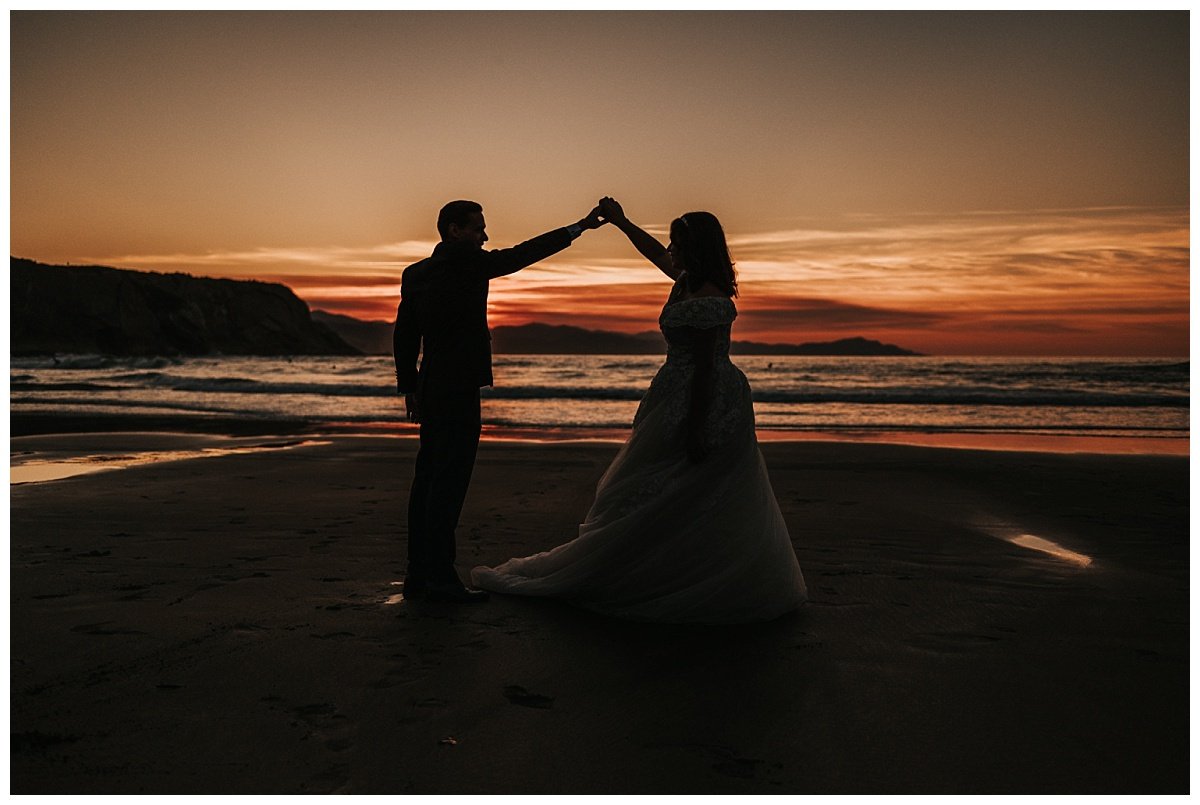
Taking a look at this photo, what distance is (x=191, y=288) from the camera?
3915 inches

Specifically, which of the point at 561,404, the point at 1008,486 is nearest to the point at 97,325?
the point at 561,404

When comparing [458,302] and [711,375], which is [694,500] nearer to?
[711,375]

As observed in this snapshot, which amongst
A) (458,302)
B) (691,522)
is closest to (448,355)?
(458,302)

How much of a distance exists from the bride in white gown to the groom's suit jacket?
0.74m

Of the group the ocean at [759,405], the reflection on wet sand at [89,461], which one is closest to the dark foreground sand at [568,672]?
the reflection on wet sand at [89,461]

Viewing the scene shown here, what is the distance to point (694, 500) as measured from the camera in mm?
4316

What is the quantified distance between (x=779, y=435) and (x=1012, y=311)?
101 ft

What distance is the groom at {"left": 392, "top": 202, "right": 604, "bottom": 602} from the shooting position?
175 inches

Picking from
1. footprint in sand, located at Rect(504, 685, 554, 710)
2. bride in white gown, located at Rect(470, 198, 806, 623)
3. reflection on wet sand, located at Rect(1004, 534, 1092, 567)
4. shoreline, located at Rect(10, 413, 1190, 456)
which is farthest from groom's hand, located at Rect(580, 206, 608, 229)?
shoreline, located at Rect(10, 413, 1190, 456)

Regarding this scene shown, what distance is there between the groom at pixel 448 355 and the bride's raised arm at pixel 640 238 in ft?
0.58

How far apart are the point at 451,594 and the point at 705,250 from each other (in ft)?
6.72

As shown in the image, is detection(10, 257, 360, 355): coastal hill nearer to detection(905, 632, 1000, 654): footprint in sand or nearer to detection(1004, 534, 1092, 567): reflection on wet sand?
detection(1004, 534, 1092, 567): reflection on wet sand
